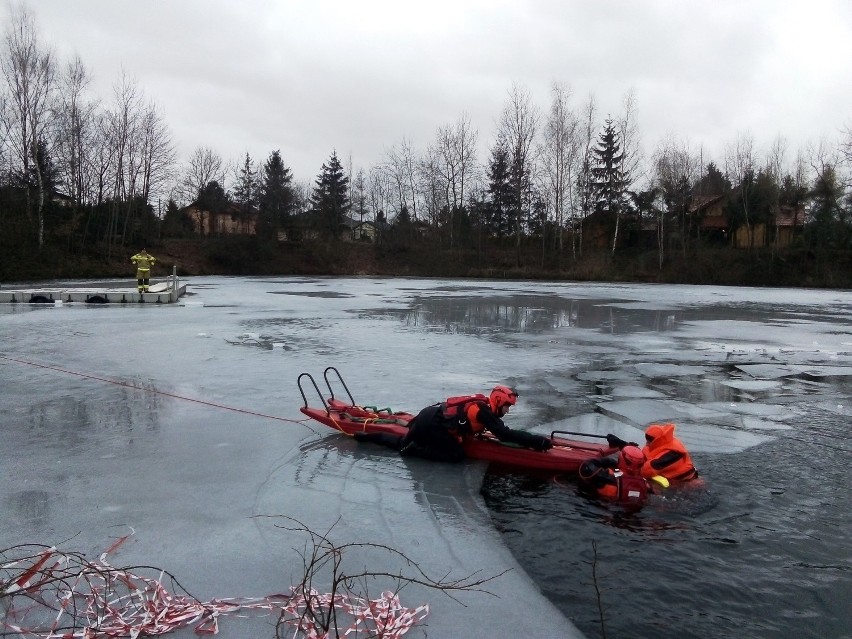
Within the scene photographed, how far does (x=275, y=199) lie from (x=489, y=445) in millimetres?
56537

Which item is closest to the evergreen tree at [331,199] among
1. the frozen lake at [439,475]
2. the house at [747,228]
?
the house at [747,228]

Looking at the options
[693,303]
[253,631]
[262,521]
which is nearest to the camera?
[253,631]

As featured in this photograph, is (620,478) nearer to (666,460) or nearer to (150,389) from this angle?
(666,460)

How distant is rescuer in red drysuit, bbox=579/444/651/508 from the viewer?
16.3 ft

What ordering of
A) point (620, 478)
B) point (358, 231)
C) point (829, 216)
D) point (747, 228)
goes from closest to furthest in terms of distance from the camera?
point (620, 478), point (829, 216), point (747, 228), point (358, 231)

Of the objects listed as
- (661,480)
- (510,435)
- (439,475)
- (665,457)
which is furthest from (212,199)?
(661,480)

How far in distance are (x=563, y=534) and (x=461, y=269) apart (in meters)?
49.1

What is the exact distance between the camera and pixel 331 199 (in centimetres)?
6316

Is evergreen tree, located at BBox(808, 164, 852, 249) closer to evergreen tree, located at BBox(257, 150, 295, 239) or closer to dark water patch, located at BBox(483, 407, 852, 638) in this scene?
evergreen tree, located at BBox(257, 150, 295, 239)

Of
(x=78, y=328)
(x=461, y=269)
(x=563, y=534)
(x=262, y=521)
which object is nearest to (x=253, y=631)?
(x=262, y=521)

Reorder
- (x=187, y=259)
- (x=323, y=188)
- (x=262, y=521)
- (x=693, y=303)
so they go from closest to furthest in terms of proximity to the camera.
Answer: (x=262, y=521) → (x=693, y=303) → (x=187, y=259) → (x=323, y=188)

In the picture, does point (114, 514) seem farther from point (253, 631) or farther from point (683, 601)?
point (683, 601)

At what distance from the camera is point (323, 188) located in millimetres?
63938

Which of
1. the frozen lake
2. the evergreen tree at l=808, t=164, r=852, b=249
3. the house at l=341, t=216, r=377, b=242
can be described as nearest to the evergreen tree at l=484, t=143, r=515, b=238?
the house at l=341, t=216, r=377, b=242
